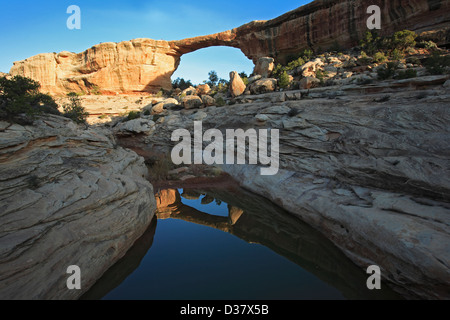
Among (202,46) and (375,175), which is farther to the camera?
(202,46)

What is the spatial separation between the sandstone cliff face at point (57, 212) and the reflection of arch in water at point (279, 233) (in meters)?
2.46

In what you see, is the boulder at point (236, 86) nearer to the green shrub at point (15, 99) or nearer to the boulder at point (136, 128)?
the boulder at point (136, 128)

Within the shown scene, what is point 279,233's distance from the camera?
728cm

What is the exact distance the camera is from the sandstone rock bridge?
79.1 feet

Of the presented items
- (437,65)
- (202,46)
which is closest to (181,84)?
(202,46)

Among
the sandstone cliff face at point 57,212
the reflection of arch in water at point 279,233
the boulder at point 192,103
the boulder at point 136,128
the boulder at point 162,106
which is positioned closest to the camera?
the sandstone cliff face at point 57,212

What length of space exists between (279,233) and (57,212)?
642 cm

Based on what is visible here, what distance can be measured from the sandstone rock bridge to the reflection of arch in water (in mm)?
25802

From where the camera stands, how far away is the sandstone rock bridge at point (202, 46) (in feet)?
79.1

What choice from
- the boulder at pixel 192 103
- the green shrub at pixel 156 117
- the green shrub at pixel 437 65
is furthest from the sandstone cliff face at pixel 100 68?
the green shrub at pixel 437 65

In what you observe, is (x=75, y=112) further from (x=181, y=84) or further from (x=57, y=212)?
(x=181, y=84)

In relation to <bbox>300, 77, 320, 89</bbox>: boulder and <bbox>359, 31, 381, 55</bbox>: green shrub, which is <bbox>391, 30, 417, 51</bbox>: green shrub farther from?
<bbox>300, 77, 320, 89</bbox>: boulder

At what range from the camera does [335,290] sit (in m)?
4.80

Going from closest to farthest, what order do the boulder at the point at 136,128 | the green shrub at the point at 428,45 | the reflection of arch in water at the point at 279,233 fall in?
the reflection of arch in water at the point at 279,233 → the green shrub at the point at 428,45 → the boulder at the point at 136,128
